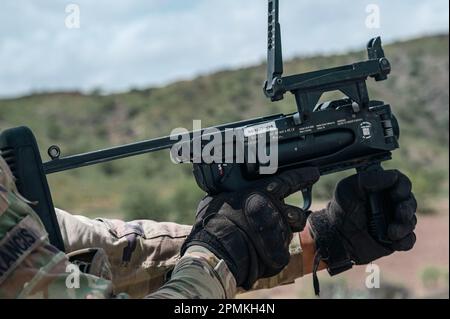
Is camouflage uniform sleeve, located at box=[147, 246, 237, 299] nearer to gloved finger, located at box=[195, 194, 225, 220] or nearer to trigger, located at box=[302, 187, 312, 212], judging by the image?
gloved finger, located at box=[195, 194, 225, 220]

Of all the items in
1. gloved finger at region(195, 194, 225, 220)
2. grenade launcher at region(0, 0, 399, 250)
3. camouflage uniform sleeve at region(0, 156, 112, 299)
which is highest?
grenade launcher at region(0, 0, 399, 250)

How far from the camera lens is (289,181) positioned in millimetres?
3514

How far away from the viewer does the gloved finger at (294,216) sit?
11.3ft

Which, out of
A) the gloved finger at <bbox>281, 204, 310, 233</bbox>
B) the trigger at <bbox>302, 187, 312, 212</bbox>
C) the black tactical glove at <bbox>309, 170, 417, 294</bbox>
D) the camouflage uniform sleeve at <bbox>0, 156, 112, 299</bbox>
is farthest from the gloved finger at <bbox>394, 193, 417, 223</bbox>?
the camouflage uniform sleeve at <bbox>0, 156, 112, 299</bbox>

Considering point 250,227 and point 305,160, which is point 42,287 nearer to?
point 250,227

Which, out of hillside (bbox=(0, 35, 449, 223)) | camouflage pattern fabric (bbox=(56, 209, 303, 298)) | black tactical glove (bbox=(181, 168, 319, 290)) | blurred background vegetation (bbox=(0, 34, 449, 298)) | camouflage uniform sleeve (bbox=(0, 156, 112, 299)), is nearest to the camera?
camouflage uniform sleeve (bbox=(0, 156, 112, 299))

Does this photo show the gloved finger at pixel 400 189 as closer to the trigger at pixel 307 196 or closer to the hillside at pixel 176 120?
the trigger at pixel 307 196

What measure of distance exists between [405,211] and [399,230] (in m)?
0.10

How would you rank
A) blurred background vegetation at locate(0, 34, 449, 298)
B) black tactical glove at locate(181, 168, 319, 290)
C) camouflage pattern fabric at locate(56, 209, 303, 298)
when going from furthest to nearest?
1. blurred background vegetation at locate(0, 34, 449, 298)
2. camouflage pattern fabric at locate(56, 209, 303, 298)
3. black tactical glove at locate(181, 168, 319, 290)

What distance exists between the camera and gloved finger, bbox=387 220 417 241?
3854 mm

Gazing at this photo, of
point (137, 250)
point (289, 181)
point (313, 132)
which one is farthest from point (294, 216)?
point (137, 250)

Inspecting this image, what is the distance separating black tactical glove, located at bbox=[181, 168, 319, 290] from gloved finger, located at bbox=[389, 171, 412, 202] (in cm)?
59

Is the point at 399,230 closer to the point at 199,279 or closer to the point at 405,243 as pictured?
the point at 405,243

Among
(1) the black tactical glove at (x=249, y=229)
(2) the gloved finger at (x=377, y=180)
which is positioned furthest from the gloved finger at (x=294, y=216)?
(2) the gloved finger at (x=377, y=180)
